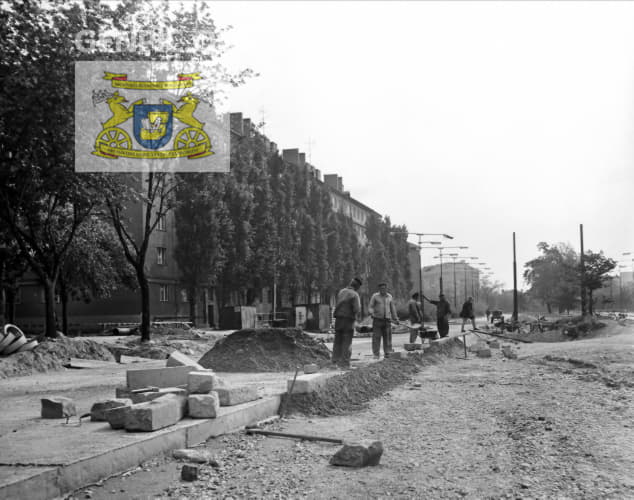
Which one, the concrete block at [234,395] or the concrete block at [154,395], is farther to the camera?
the concrete block at [234,395]

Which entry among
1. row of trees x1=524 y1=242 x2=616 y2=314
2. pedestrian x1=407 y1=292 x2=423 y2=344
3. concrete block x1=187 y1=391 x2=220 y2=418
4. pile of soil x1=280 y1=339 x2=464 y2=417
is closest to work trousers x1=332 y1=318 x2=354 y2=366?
pile of soil x1=280 y1=339 x2=464 y2=417

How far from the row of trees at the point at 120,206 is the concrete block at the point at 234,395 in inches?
503

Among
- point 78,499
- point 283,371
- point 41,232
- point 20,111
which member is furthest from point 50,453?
point 41,232

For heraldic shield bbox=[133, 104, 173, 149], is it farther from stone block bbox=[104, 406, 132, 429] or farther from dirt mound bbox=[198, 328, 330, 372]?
stone block bbox=[104, 406, 132, 429]

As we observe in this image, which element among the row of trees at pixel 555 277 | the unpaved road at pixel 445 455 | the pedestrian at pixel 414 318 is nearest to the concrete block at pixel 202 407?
the unpaved road at pixel 445 455

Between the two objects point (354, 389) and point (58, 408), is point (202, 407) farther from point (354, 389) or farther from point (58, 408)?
point (354, 389)

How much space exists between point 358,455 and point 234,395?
2.54 meters

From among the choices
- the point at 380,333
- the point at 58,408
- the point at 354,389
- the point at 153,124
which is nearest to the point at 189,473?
the point at 58,408

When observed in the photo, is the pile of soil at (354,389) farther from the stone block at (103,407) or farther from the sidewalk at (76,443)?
the stone block at (103,407)

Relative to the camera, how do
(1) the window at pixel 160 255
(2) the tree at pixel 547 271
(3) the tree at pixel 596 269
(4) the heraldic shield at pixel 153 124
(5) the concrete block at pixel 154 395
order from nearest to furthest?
(5) the concrete block at pixel 154 395 < (4) the heraldic shield at pixel 153 124 < (1) the window at pixel 160 255 < (3) the tree at pixel 596 269 < (2) the tree at pixel 547 271

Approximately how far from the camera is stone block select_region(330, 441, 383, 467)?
559cm

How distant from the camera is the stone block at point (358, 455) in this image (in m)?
5.59

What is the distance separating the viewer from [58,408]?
7453 mm

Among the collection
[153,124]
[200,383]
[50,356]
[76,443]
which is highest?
[153,124]
